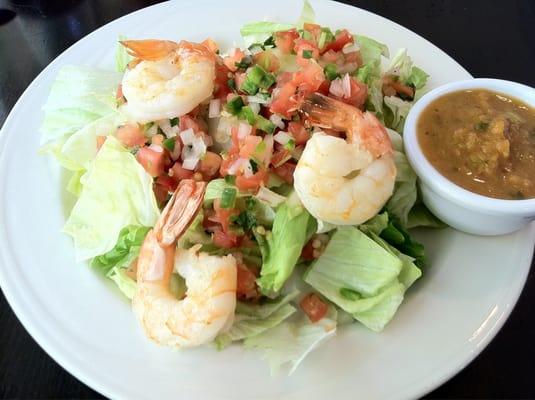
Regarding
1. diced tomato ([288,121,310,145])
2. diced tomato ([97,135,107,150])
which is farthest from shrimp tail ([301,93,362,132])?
diced tomato ([97,135,107,150])

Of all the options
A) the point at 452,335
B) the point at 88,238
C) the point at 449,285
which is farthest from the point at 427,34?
the point at 88,238

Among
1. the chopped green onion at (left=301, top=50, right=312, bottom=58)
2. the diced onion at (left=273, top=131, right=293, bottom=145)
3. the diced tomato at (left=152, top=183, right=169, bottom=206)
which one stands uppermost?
the chopped green onion at (left=301, top=50, right=312, bottom=58)

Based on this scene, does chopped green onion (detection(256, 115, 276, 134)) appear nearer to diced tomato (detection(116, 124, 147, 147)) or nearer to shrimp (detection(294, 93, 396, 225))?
shrimp (detection(294, 93, 396, 225))

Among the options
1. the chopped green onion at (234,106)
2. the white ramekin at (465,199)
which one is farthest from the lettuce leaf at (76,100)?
the white ramekin at (465,199)

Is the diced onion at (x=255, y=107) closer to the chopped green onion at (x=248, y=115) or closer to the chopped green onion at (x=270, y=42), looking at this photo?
the chopped green onion at (x=248, y=115)

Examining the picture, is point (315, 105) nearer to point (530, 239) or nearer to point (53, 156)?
point (530, 239)

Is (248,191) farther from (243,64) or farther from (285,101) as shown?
(243,64)
